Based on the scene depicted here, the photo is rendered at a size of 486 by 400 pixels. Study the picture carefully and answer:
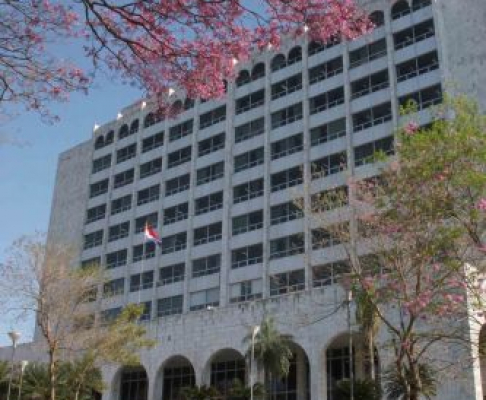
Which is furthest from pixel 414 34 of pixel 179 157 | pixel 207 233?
pixel 179 157

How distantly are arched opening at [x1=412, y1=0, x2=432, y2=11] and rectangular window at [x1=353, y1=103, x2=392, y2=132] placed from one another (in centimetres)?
862

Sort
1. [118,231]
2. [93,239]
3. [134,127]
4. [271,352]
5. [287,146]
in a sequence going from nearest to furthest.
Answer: [271,352]
[287,146]
[118,231]
[93,239]
[134,127]

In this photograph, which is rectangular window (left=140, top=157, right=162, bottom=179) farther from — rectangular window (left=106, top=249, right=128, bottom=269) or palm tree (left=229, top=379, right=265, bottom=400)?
palm tree (left=229, top=379, right=265, bottom=400)

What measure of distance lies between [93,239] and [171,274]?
14211mm

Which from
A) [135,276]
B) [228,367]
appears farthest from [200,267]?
[228,367]

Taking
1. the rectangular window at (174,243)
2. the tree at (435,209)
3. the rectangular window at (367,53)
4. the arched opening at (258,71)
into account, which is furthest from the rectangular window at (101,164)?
the tree at (435,209)

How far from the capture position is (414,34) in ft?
185

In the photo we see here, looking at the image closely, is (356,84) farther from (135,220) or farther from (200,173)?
(135,220)

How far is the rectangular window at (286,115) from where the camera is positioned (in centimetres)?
6227

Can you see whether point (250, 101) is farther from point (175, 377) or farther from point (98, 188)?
point (175, 377)

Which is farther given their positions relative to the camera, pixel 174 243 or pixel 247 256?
pixel 174 243

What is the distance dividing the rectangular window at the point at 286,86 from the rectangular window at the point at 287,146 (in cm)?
489

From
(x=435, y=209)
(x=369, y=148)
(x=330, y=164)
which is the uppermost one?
(x=369, y=148)

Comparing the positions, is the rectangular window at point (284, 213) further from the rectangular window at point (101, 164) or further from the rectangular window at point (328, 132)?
the rectangular window at point (101, 164)
